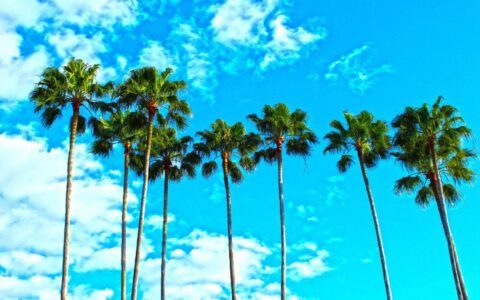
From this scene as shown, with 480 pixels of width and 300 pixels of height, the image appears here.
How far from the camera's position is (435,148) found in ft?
133

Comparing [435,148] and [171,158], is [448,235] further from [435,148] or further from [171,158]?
[171,158]

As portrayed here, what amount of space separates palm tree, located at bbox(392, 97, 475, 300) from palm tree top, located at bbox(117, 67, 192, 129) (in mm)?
14599

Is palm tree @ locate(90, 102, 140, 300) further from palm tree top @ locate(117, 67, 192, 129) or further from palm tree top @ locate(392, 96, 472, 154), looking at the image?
palm tree top @ locate(392, 96, 472, 154)

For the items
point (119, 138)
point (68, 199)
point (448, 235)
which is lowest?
point (448, 235)

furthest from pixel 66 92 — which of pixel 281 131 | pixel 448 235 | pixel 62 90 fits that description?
pixel 448 235

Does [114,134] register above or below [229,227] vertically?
above

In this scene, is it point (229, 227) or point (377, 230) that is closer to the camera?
point (377, 230)

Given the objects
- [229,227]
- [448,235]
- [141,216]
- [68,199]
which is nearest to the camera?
[68,199]

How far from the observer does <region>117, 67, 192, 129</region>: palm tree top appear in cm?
4031

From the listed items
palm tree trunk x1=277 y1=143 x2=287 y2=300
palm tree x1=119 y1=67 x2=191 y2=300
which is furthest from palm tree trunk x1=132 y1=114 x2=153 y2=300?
palm tree trunk x1=277 y1=143 x2=287 y2=300

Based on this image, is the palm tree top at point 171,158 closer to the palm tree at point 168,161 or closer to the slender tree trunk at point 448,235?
the palm tree at point 168,161

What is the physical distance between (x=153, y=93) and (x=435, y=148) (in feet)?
61.3

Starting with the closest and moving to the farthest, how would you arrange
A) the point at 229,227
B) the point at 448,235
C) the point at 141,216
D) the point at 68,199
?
the point at 68,199 → the point at 448,235 → the point at 141,216 → the point at 229,227

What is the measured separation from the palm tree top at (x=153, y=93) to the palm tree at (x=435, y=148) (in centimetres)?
1460
